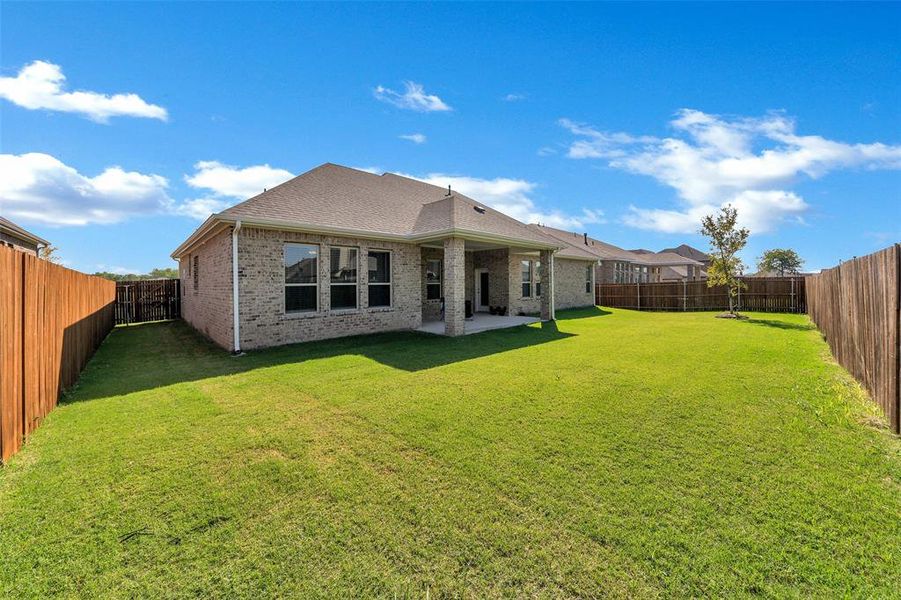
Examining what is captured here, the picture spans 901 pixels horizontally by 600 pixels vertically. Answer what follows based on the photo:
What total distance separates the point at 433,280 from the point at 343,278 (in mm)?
4641

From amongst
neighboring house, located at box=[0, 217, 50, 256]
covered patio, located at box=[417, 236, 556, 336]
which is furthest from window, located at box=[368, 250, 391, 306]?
neighboring house, located at box=[0, 217, 50, 256]

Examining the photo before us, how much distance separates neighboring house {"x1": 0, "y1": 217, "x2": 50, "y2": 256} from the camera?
45.9ft

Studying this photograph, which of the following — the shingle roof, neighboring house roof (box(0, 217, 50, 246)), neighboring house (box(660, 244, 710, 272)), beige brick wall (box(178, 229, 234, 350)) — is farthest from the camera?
neighboring house (box(660, 244, 710, 272))

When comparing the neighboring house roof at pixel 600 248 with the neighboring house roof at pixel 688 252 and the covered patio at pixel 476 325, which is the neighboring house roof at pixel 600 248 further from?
the neighboring house roof at pixel 688 252

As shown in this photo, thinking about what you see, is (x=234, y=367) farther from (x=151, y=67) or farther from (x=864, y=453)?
(x=864, y=453)

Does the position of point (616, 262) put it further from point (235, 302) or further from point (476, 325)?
point (235, 302)

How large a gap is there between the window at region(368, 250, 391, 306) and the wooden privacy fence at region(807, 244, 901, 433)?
10.9m

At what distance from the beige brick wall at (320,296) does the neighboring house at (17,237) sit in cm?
972

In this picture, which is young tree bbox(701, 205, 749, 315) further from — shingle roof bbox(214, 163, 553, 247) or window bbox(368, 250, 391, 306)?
window bbox(368, 250, 391, 306)

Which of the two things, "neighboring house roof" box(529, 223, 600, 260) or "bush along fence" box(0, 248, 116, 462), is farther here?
"neighboring house roof" box(529, 223, 600, 260)

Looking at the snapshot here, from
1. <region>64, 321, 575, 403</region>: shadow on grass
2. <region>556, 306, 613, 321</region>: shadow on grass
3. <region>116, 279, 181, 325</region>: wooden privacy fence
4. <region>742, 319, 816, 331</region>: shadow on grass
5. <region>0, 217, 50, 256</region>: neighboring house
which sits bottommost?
<region>64, 321, 575, 403</region>: shadow on grass

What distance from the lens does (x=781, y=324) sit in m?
14.9

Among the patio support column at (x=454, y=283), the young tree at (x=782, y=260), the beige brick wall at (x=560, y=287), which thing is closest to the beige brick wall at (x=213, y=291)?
the patio support column at (x=454, y=283)

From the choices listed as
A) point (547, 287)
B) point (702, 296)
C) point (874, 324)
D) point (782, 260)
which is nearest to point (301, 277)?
point (547, 287)
